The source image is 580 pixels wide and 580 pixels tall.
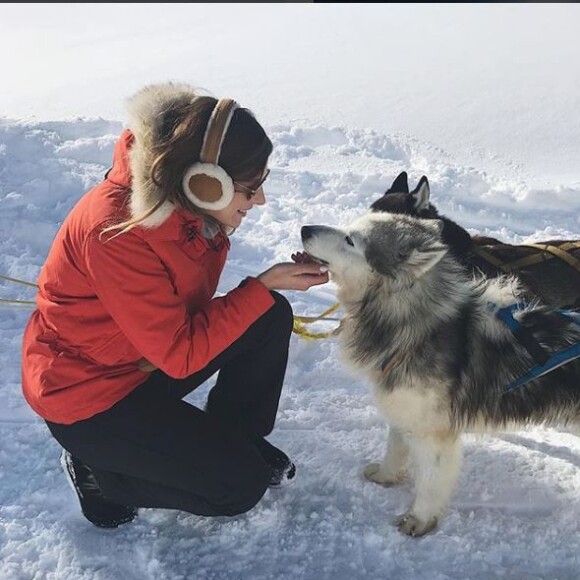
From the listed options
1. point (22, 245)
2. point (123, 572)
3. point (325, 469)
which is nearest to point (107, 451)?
point (123, 572)

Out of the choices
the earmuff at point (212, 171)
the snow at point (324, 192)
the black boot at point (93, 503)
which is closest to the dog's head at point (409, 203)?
the snow at point (324, 192)

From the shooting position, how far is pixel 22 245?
349cm

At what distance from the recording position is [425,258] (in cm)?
185

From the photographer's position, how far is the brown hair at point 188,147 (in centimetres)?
162

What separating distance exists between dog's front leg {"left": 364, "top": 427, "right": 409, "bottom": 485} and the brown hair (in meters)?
1.05

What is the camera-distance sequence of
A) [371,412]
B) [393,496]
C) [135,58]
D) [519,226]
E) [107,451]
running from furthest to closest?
1. [135,58]
2. [519,226]
3. [371,412]
4. [393,496]
5. [107,451]

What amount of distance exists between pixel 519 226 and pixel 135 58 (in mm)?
5000

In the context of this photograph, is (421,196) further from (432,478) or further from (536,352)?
(432,478)

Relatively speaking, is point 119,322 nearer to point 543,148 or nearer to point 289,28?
point 543,148

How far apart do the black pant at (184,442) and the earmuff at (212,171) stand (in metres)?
0.50

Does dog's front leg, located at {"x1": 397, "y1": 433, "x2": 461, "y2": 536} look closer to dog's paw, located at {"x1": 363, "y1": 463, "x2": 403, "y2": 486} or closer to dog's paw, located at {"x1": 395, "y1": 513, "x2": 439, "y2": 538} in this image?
dog's paw, located at {"x1": 395, "y1": 513, "x2": 439, "y2": 538}

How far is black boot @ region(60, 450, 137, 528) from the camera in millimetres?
2064

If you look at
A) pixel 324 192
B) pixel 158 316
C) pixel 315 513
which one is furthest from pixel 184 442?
pixel 324 192

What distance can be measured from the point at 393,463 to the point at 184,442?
75cm
